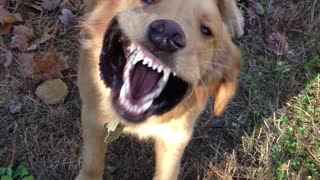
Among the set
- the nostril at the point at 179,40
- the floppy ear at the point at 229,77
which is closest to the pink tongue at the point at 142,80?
the nostril at the point at 179,40

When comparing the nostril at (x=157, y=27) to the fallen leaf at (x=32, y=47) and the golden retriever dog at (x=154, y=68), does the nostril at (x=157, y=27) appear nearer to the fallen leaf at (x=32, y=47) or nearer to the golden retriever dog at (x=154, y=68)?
the golden retriever dog at (x=154, y=68)

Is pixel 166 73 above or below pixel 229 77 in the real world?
above

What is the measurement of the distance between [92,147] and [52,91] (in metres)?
0.63

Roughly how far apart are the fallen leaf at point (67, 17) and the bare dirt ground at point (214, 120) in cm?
2

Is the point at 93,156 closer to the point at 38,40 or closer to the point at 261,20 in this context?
the point at 38,40

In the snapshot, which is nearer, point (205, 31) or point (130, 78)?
point (130, 78)

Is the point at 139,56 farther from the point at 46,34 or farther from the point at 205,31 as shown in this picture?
the point at 46,34

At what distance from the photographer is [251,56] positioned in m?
4.31

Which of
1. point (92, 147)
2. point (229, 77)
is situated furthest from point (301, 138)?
point (92, 147)

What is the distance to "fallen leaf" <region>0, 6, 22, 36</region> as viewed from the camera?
3.94 metres

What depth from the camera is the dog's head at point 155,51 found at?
2.40 meters

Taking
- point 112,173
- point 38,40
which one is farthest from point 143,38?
point 38,40

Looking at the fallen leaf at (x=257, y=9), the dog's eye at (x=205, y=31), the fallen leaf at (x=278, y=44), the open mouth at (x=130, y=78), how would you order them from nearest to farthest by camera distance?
the open mouth at (x=130, y=78), the dog's eye at (x=205, y=31), the fallen leaf at (x=278, y=44), the fallen leaf at (x=257, y=9)

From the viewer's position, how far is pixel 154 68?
2.52m
